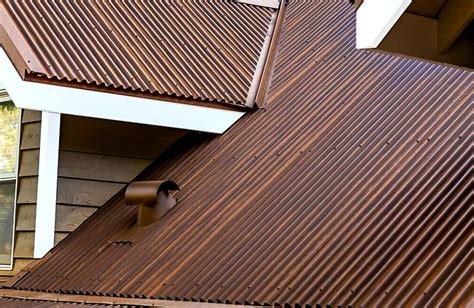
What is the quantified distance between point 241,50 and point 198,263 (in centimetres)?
294

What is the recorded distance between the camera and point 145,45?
23.6ft

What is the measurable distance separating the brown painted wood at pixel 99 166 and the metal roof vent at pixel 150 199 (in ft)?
2.50

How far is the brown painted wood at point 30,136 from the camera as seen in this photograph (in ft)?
22.0

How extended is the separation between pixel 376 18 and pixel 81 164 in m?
3.36

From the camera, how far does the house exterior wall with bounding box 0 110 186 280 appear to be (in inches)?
260

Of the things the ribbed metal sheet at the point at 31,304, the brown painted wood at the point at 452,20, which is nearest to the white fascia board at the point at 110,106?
the ribbed metal sheet at the point at 31,304

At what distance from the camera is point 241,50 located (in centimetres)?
781

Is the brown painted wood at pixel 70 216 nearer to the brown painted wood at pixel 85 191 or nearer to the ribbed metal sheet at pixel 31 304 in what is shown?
the brown painted wood at pixel 85 191

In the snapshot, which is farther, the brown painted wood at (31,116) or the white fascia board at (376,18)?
the brown painted wood at (31,116)

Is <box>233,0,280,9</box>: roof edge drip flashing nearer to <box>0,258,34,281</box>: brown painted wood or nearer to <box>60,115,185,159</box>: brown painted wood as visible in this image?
<box>60,115,185,159</box>: brown painted wood

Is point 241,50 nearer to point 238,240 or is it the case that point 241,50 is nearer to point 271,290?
point 238,240

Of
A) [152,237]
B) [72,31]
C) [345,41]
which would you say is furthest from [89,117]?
[345,41]

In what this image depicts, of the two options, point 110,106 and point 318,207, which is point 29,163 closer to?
point 110,106

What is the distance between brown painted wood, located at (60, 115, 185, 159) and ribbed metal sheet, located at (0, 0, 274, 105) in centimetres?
54
